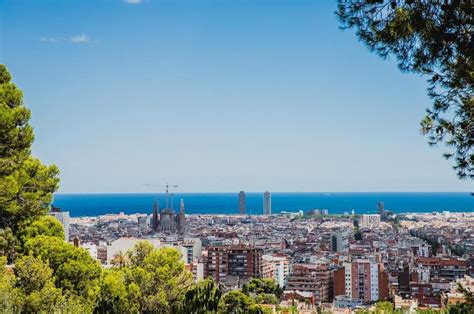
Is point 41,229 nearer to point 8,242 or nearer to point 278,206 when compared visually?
point 8,242

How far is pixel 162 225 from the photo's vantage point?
207ft

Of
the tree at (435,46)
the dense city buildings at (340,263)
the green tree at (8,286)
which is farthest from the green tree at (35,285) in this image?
the dense city buildings at (340,263)

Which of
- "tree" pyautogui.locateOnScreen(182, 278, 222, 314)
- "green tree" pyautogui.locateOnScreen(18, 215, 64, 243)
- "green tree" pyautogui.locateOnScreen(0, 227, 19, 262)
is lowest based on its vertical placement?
"tree" pyautogui.locateOnScreen(182, 278, 222, 314)

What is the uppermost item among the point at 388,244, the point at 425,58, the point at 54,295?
the point at 425,58

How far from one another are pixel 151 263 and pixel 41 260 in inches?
45.9

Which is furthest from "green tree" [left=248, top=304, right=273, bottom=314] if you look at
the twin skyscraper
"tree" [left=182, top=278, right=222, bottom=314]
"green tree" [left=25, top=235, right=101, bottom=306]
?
the twin skyscraper

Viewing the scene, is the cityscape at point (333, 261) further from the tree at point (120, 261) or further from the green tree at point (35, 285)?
the green tree at point (35, 285)

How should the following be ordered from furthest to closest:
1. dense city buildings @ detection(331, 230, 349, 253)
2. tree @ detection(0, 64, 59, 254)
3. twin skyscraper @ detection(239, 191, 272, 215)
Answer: twin skyscraper @ detection(239, 191, 272, 215), dense city buildings @ detection(331, 230, 349, 253), tree @ detection(0, 64, 59, 254)

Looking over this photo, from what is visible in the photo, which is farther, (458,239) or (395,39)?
(458,239)

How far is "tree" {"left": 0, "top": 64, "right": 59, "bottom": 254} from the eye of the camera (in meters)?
5.45

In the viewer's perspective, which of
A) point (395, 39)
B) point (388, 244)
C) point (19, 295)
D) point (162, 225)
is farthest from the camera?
point (162, 225)

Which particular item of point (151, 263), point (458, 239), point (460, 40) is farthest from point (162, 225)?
point (460, 40)

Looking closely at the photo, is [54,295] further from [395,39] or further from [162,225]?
[162,225]

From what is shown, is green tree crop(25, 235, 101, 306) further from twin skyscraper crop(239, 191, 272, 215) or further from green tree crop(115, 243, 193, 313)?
twin skyscraper crop(239, 191, 272, 215)
